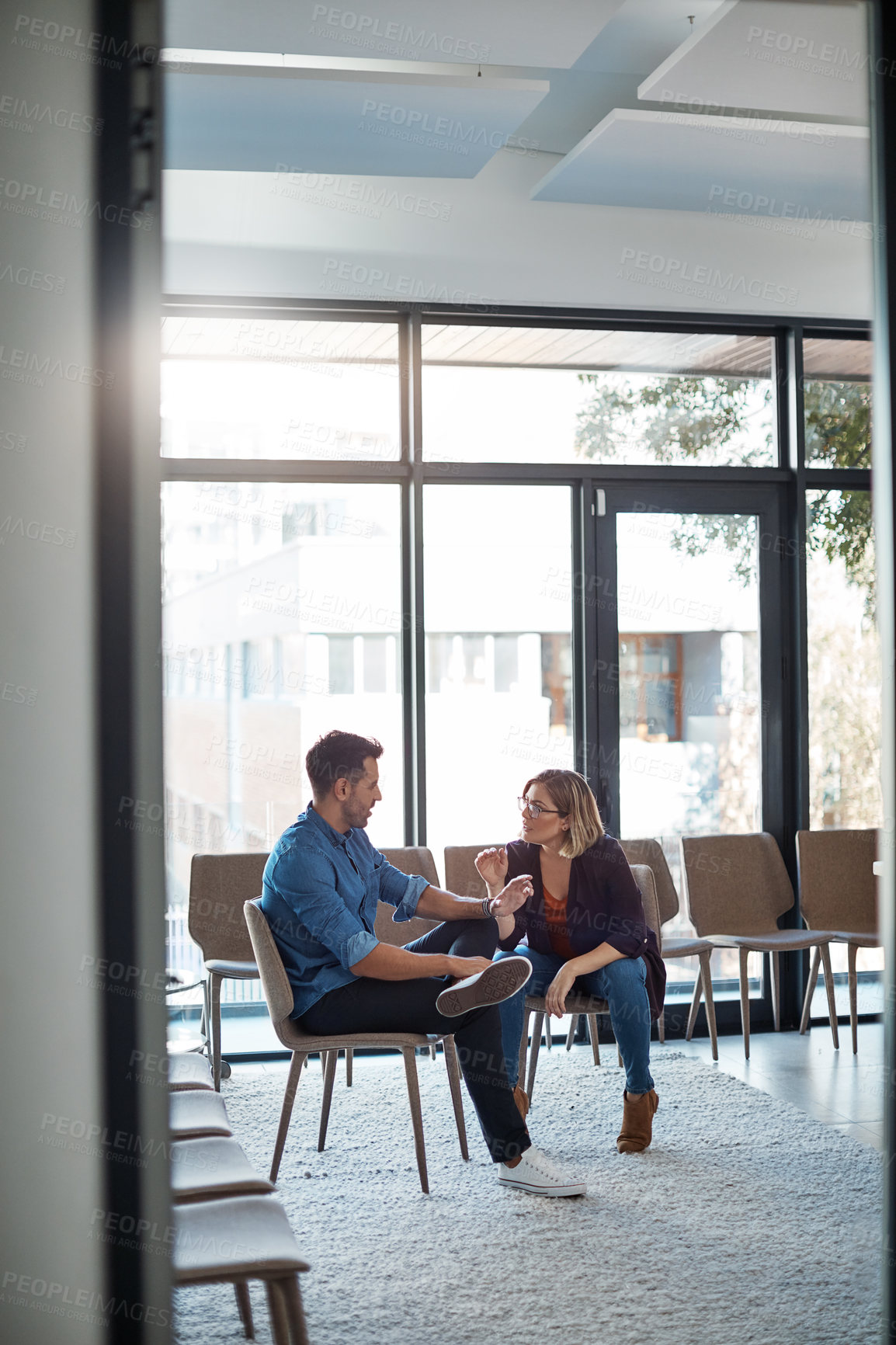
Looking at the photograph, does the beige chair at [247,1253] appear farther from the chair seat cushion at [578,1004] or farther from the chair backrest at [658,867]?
the chair backrest at [658,867]

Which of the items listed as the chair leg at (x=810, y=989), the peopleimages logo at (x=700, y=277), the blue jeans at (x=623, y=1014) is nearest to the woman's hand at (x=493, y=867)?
the blue jeans at (x=623, y=1014)

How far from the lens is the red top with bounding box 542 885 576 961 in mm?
3959

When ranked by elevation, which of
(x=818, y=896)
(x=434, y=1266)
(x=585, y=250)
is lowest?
(x=434, y=1266)

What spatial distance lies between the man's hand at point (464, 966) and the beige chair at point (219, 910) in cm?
126

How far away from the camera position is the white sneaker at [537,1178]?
3.39 meters

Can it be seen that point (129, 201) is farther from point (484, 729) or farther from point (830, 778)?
point (830, 778)

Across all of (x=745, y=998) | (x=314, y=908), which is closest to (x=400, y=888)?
(x=314, y=908)

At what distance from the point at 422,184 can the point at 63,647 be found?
4143 mm

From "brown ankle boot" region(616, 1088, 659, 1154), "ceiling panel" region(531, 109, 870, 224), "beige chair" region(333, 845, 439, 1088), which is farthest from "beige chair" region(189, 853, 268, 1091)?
"ceiling panel" region(531, 109, 870, 224)

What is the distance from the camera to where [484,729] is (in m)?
5.26

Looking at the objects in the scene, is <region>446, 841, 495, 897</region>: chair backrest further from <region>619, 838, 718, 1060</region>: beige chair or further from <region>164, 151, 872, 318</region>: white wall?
<region>164, 151, 872, 318</region>: white wall

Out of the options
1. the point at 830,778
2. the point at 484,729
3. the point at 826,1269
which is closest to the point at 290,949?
the point at 826,1269

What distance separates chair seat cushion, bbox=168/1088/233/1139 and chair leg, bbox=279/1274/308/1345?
0.51m

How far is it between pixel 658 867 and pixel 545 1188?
1.81m
